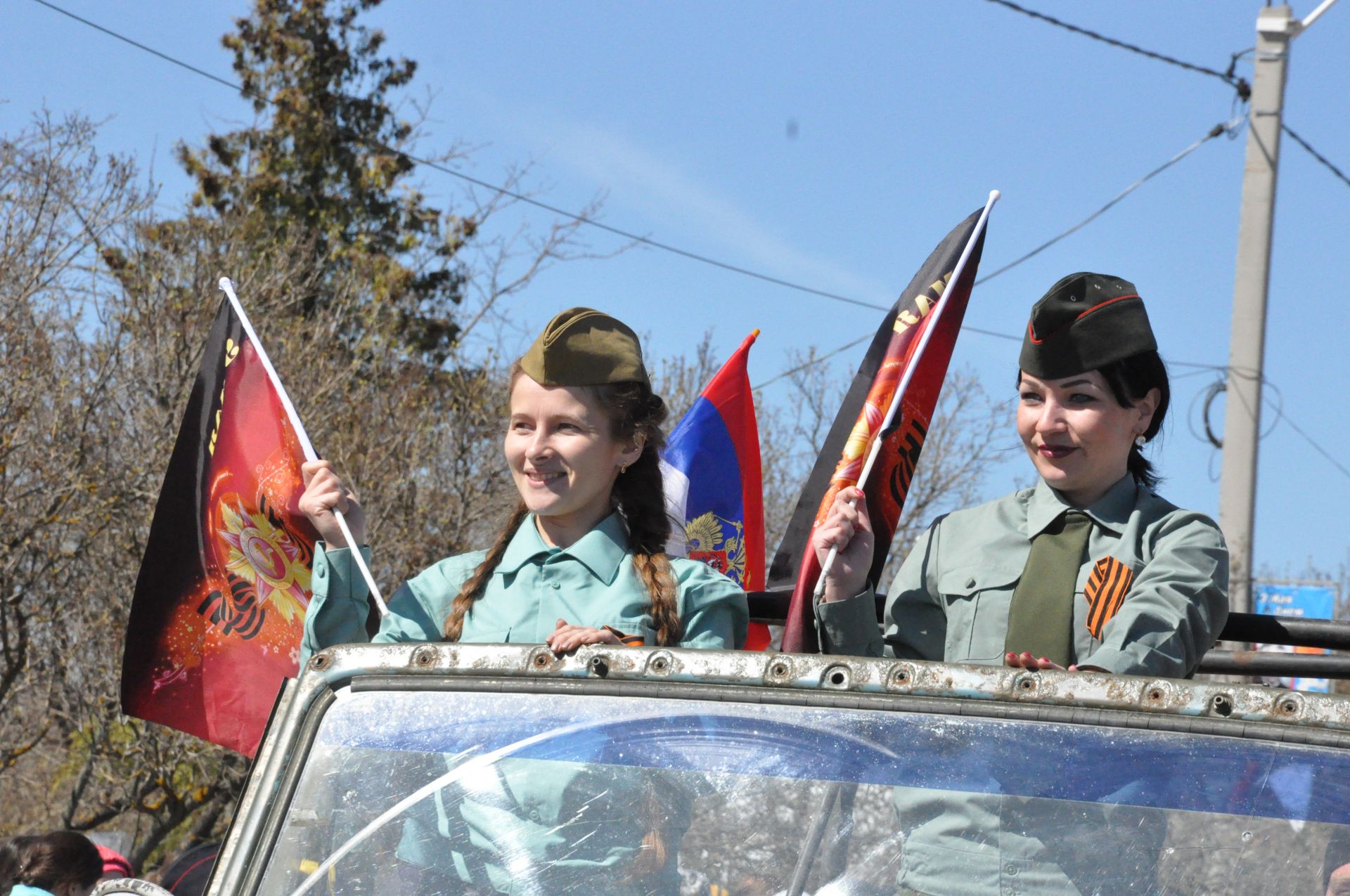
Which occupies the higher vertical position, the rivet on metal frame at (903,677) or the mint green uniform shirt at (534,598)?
the mint green uniform shirt at (534,598)

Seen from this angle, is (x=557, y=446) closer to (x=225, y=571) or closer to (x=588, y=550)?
Answer: (x=588, y=550)

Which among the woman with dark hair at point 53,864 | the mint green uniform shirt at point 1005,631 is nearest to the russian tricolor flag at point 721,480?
the mint green uniform shirt at point 1005,631

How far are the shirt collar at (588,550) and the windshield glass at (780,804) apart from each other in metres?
1.05

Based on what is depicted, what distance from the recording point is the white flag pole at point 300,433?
2.92 m

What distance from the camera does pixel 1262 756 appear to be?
1622 mm

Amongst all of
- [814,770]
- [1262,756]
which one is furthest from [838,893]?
[1262,756]

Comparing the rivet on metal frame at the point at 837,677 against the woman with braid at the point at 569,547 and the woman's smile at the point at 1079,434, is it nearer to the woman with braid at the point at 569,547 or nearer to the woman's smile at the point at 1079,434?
the woman with braid at the point at 569,547

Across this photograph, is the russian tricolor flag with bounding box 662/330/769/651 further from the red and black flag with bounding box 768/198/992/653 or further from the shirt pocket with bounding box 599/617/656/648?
the shirt pocket with bounding box 599/617/656/648

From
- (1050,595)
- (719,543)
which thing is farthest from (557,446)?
(719,543)

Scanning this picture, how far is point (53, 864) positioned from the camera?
493 cm

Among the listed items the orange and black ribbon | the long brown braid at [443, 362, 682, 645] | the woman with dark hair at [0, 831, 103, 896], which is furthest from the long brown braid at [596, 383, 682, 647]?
the woman with dark hair at [0, 831, 103, 896]

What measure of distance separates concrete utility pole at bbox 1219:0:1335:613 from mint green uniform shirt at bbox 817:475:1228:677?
7.79m

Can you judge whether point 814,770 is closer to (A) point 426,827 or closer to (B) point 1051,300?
(A) point 426,827

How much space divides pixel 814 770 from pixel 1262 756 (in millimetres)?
485
